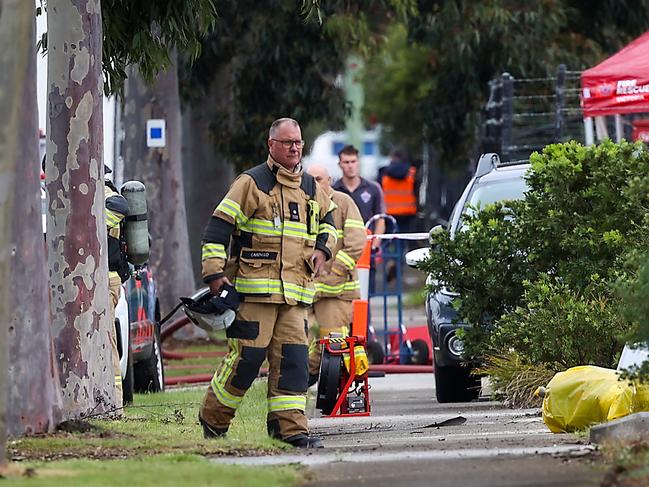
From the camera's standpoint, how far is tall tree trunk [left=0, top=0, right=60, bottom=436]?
930 centimetres

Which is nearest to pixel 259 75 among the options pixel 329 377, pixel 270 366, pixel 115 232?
pixel 115 232

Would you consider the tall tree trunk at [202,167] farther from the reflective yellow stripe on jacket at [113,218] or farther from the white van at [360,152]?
the white van at [360,152]

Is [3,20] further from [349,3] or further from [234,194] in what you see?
[349,3]

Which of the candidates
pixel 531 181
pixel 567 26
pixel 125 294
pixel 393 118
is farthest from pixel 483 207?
pixel 393 118

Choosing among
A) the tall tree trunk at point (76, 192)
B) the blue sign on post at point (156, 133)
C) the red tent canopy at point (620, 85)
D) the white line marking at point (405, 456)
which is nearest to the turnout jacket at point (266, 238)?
the white line marking at point (405, 456)

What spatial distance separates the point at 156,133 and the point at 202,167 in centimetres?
462

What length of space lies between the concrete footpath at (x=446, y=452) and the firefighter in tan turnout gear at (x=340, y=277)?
1.05m

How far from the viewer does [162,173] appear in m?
21.0

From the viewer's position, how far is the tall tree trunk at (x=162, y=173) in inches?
819

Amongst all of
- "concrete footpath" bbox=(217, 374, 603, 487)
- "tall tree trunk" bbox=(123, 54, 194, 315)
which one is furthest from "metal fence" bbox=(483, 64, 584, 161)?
"concrete footpath" bbox=(217, 374, 603, 487)

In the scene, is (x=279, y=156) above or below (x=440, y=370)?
above

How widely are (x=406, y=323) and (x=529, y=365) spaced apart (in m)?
12.1

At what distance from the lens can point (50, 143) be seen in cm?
1103

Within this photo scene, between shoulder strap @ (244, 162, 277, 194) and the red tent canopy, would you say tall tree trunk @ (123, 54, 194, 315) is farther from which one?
shoulder strap @ (244, 162, 277, 194)
